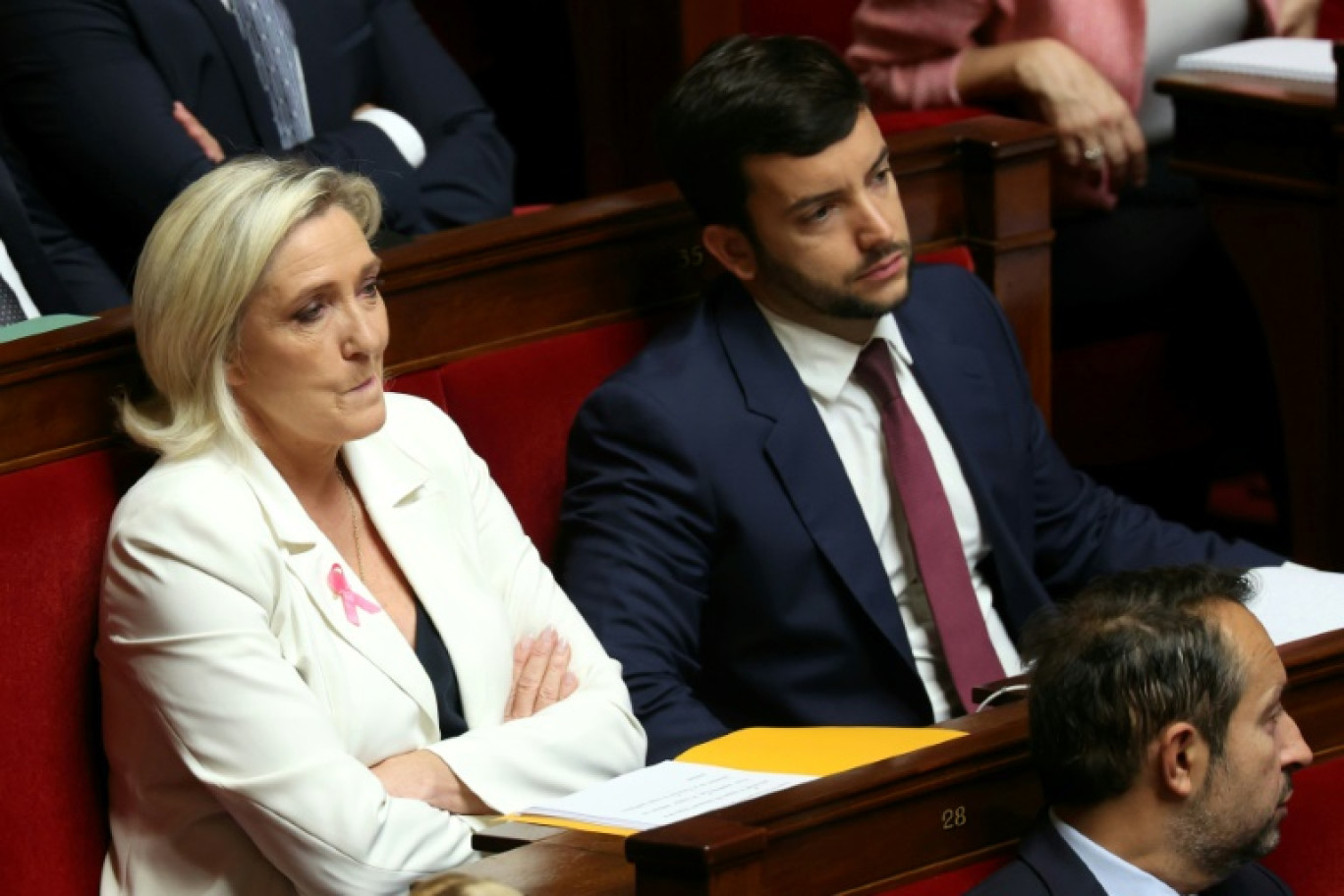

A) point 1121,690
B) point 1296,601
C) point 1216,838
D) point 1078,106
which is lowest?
point 1296,601

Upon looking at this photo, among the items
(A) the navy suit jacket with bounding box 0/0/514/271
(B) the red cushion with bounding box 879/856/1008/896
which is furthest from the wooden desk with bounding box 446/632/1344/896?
(A) the navy suit jacket with bounding box 0/0/514/271

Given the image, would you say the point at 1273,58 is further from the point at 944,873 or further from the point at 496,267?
the point at 944,873

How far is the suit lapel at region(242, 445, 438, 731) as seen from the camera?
191 cm

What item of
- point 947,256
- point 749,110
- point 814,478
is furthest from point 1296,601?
point 749,110

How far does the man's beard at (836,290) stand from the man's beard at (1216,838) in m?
0.76

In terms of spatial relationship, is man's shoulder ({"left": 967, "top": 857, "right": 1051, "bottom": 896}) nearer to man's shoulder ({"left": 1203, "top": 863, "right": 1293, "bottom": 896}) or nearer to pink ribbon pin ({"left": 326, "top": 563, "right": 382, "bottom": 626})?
man's shoulder ({"left": 1203, "top": 863, "right": 1293, "bottom": 896})

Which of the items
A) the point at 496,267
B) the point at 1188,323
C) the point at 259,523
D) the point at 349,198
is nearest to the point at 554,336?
the point at 496,267

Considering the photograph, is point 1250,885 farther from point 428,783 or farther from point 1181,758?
point 428,783

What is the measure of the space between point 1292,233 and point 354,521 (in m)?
1.29

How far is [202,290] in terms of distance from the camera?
192 cm

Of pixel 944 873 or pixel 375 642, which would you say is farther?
pixel 375 642

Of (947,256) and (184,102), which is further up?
(184,102)

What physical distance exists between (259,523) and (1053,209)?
1.43m

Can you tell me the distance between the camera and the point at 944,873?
5.08 feet
